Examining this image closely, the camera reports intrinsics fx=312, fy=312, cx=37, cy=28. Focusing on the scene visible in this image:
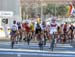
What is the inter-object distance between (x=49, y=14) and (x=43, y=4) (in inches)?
63.9

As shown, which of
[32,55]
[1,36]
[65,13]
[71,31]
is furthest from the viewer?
[65,13]

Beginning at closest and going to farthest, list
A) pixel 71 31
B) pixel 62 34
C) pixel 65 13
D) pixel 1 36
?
1. pixel 62 34
2. pixel 71 31
3. pixel 1 36
4. pixel 65 13

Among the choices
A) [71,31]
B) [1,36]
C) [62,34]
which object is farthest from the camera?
[1,36]

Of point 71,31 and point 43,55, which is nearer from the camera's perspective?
point 43,55

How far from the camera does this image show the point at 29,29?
Result: 21.4 metres

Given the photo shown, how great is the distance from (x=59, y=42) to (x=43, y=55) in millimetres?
7531

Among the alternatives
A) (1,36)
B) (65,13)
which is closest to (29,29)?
(1,36)

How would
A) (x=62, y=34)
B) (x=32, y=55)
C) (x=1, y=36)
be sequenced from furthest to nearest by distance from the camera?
(x=1, y=36) → (x=62, y=34) → (x=32, y=55)

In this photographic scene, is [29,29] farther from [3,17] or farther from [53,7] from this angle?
[53,7]

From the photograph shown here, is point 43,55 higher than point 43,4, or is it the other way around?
point 43,4

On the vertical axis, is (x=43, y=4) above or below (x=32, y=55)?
above

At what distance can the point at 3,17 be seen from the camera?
91.6 ft

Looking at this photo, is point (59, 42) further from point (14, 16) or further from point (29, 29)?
point (14, 16)

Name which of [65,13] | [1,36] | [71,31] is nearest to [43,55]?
[71,31]
